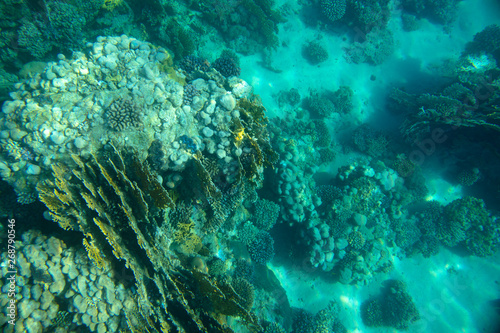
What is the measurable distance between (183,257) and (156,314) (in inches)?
56.3

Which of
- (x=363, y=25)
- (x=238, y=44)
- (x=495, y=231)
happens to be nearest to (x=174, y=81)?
(x=238, y=44)

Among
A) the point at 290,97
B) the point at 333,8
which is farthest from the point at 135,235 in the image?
the point at 333,8

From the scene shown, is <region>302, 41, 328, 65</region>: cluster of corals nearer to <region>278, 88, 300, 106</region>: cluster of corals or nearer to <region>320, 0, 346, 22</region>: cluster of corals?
<region>320, 0, 346, 22</region>: cluster of corals

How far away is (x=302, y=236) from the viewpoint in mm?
8523

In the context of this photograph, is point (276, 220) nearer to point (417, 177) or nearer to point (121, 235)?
point (121, 235)

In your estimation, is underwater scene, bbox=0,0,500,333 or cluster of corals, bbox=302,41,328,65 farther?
cluster of corals, bbox=302,41,328,65

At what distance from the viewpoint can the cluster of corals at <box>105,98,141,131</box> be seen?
5156 mm

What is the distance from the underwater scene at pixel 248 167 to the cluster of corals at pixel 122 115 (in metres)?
0.04

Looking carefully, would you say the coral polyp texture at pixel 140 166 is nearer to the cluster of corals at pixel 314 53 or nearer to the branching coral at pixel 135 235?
the branching coral at pixel 135 235

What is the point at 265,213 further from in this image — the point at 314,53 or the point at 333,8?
the point at 333,8

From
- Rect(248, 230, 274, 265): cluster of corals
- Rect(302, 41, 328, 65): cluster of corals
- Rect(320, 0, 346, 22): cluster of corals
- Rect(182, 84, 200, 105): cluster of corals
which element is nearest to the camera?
Rect(182, 84, 200, 105): cluster of corals

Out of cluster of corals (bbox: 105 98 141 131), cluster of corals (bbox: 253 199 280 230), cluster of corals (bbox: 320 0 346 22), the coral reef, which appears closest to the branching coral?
cluster of corals (bbox: 105 98 141 131)

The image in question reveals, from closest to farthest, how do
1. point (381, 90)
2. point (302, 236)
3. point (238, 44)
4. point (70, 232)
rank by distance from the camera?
point (70, 232)
point (302, 236)
point (238, 44)
point (381, 90)

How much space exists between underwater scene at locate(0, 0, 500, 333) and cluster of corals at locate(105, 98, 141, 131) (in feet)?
0.14
